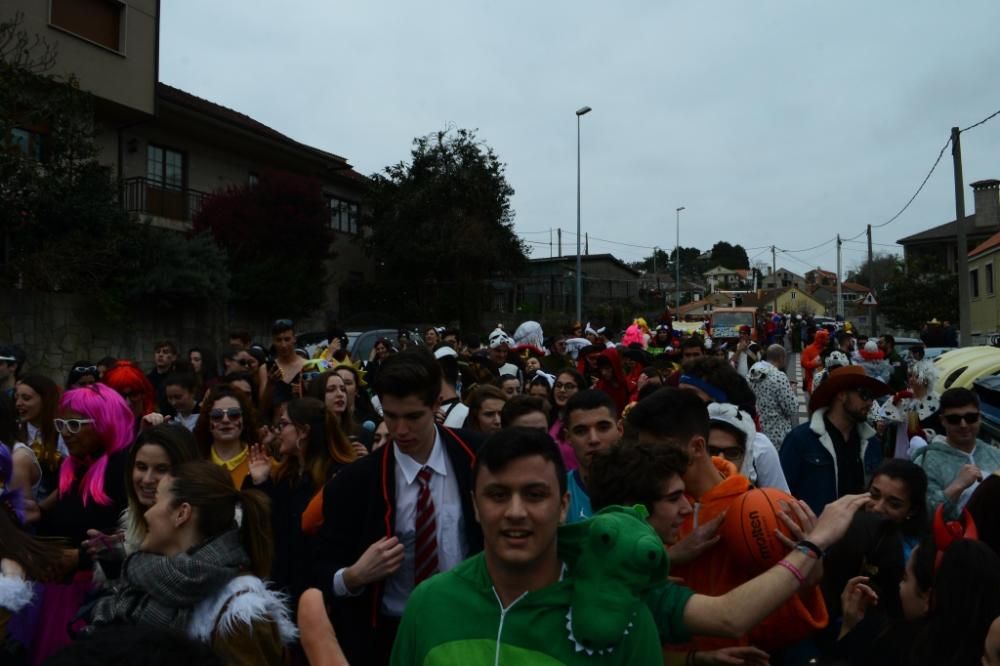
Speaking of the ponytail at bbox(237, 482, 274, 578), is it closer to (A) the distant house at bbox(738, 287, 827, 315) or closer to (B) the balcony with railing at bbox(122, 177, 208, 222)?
(B) the balcony with railing at bbox(122, 177, 208, 222)

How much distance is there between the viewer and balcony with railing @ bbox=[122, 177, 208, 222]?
2253 cm

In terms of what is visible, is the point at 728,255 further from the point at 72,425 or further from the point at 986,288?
the point at 72,425

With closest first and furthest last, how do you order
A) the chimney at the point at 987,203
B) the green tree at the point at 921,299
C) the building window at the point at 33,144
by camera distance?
1. the building window at the point at 33,144
2. the green tree at the point at 921,299
3. the chimney at the point at 987,203

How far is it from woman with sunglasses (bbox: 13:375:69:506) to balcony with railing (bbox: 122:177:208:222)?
18008 millimetres

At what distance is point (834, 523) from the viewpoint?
2373mm

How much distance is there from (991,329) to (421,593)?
4424 centimetres

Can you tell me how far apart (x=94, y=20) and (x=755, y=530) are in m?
22.5

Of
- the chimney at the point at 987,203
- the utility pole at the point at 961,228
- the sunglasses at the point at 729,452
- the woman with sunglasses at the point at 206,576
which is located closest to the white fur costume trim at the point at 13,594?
the woman with sunglasses at the point at 206,576

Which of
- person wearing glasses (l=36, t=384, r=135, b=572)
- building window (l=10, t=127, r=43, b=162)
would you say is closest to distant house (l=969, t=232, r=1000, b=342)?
building window (l=10, t=127, r=43, b=162)

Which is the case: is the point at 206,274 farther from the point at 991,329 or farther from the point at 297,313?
the point at 991,329

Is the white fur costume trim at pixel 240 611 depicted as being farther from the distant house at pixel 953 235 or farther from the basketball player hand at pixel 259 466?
the distant house at pixel 953 235

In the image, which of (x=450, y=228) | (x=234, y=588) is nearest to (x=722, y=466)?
(x=234, y=588)

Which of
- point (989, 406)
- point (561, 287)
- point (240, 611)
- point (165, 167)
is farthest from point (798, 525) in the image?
point (561, 287)

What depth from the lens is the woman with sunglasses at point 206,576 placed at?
2.67 meters
